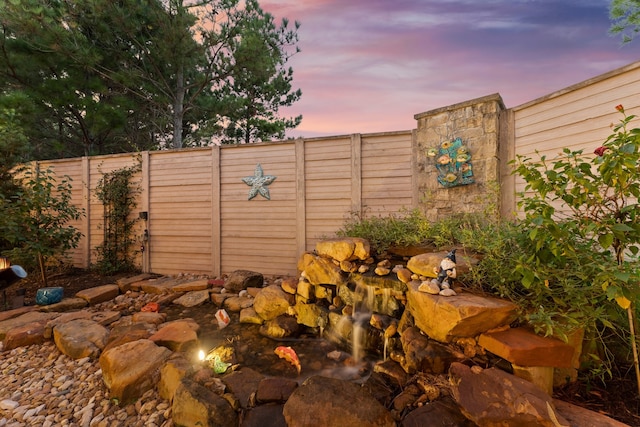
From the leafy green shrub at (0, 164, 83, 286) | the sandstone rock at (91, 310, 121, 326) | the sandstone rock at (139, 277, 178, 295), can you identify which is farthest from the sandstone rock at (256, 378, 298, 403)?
the leafy green shrub at (0, 164, 83, 286)

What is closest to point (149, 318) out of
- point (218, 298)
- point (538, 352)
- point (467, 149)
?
point (218, 298)

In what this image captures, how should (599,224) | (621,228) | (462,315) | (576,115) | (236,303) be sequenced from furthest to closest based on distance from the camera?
(236,303) < (576,115) < (462,315) < (599,224) < (621,228)

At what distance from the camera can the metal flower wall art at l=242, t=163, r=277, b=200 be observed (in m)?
5.59

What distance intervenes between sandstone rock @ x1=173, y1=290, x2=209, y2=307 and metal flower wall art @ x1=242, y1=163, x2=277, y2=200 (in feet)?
7.00

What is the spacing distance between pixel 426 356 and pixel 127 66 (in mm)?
11274

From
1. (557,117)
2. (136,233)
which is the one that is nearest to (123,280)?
(136,233)

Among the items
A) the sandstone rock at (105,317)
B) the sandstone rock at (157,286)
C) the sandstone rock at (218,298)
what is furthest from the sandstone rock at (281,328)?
the sandstone rock at (157,286)

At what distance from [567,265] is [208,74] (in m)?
10.0

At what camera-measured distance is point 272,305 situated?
3.75 metres

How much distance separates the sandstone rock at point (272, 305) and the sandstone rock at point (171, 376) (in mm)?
1328

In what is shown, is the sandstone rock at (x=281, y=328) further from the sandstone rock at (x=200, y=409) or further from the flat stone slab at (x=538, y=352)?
the flat stone slab at (x=538, y=352)

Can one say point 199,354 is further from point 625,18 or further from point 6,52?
point 625,18

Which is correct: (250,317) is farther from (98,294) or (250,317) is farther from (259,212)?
(98,294)

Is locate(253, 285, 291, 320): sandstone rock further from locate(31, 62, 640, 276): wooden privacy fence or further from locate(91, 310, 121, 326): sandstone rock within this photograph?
locate(91, 310, 121, 326): sandstone rock
